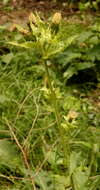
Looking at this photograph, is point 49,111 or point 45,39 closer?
point 45,39

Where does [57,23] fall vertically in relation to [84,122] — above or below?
above

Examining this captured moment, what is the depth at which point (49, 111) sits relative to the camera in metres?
2.60

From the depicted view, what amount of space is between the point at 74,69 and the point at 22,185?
1187mm

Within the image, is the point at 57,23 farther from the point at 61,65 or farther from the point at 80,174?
the point at 61,65

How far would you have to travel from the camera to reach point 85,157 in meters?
2.38

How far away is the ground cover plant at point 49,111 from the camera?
159cm

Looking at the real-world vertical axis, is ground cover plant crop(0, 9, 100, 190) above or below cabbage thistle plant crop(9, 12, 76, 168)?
below

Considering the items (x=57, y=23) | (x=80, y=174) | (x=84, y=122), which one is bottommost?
(x=84, y=122)

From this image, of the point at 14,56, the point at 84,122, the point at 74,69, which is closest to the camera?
the point at 84,122

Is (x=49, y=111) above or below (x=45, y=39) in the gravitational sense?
below

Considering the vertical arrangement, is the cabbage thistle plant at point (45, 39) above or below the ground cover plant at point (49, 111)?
above

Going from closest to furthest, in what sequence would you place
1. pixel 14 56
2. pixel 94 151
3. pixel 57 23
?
pixel 57 23, pixel 94 151, pixel 14 56

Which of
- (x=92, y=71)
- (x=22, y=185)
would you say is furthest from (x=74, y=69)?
(x=22, y=185)

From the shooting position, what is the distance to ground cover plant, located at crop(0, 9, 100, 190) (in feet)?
5.22
